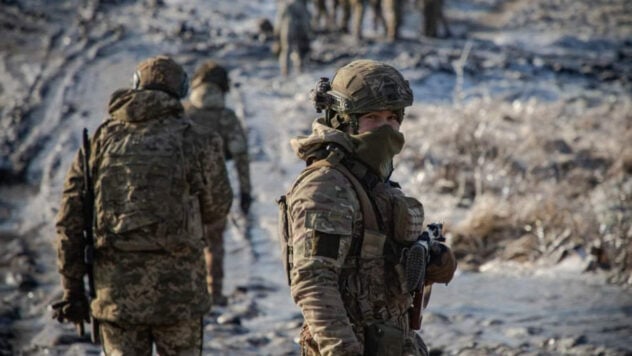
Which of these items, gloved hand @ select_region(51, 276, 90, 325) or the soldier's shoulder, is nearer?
the soldier's shoulder

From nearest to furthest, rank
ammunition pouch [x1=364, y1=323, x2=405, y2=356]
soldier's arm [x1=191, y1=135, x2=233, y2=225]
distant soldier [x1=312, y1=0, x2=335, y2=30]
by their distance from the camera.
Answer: ammunition pouch [x1=364, y1=323, x2=405, y2=356]
soldier's arm [x1=191, y1=135, x2=233, y2=225]
distant soldier [x1=312, y1=0, x2=335, y2=30]

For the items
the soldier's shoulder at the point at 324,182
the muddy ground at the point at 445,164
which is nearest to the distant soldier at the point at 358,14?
the muddy ground at the point at 445,164

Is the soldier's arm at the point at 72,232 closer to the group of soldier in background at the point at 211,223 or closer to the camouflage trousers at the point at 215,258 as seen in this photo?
the group of soldier in background at the point at 211,223

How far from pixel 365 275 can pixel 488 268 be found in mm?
4861

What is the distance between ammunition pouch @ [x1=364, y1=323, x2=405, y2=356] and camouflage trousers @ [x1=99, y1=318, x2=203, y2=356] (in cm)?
139

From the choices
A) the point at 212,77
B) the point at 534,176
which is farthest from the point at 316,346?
the point at 534,176

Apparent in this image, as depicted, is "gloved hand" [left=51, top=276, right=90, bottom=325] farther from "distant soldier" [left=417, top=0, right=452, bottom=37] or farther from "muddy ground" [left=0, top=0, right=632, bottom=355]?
"distant soldier" [left=417, top=0, right=452, bottom=37]

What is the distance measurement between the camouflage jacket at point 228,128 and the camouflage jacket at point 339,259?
145 inches

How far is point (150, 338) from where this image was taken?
4383 millimetres

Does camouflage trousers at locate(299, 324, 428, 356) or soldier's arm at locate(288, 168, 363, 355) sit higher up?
soldier's arm at locate(288, 168, 363, 355)

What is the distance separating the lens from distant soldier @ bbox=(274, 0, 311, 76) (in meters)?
16.8

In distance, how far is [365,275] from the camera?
10.5ft

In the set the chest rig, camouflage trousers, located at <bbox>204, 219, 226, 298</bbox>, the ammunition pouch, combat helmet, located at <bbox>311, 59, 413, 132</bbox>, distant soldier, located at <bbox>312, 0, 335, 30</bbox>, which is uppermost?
combat helmet, located at <bbox>311, 59, 413, 132</bbox>

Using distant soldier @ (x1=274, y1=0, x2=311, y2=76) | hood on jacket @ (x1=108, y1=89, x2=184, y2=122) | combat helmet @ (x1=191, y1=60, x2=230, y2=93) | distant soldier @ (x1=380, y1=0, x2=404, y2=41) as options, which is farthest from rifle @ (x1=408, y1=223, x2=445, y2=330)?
distant soldier @ (x1=380, y1=0, x2=404, y2=41)
